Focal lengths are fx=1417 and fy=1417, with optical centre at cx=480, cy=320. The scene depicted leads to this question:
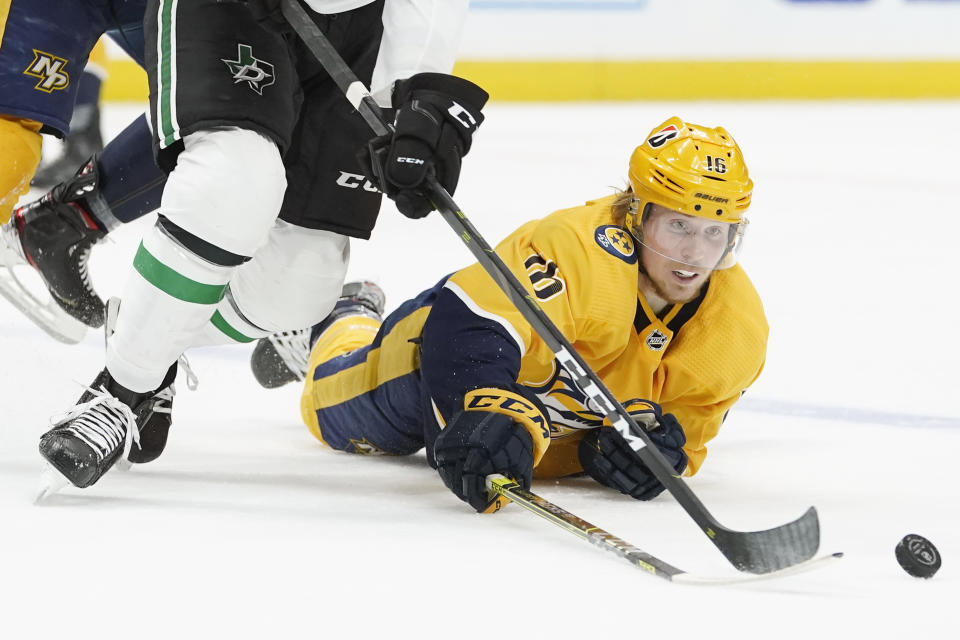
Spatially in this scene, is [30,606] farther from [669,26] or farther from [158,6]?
[669,26]

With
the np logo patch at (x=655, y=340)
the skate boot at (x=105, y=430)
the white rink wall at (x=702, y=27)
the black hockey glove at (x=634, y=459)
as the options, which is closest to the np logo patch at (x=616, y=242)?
the np logo patch at (x=655, y=340)

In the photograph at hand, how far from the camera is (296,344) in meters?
2.72

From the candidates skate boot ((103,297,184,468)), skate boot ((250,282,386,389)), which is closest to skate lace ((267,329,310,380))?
skate boot ((250,282,386,389))

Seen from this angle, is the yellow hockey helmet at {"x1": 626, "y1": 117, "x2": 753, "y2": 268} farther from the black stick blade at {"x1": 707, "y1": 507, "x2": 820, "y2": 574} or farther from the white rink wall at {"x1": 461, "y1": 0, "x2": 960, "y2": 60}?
the white rink wall at {"x1": 461, "y1": 0, "x2": 960, "y2": 60}

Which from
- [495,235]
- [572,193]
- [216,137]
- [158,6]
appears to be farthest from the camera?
[572,193]

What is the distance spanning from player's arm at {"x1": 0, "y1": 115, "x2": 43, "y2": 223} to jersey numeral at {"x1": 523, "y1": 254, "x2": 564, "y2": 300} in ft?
2.71

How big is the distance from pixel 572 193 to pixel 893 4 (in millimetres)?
2825

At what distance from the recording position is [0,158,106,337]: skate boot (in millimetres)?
2586

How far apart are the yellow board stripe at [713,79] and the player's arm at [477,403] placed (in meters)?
5.42

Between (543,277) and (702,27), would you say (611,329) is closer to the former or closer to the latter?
(543,277)

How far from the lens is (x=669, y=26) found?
7.32 m

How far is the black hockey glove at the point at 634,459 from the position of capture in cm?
208

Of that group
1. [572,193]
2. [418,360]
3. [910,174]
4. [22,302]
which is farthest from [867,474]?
[910,174]

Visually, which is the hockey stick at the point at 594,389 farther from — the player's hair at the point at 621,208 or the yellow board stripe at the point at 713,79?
the yellow board stripe at the point at 713,79
